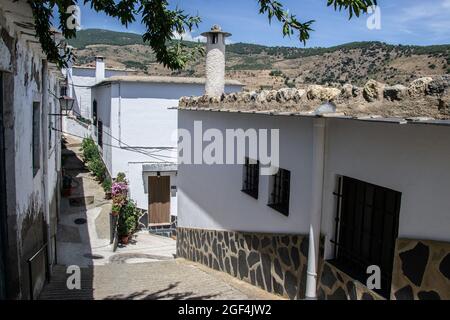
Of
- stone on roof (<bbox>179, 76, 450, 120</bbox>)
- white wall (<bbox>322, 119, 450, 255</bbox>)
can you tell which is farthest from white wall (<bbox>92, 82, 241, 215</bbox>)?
white wall (<bbox>322, 119, 450, 255</bbox>)

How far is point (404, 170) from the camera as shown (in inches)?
169

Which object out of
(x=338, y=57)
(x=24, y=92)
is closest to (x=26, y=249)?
(x=24, y=92)

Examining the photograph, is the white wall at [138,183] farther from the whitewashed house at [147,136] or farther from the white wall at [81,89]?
the white wall at [81,89]

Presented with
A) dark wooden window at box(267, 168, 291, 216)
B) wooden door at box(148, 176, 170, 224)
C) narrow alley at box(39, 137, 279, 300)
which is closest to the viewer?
dark wooden window at box(267, 168, 291, 216)

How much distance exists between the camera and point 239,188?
857 centimetres

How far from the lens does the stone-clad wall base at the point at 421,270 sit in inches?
152

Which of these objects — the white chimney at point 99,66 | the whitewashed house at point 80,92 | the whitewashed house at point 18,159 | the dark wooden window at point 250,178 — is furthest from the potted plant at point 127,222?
the whitewashed house at point 80,92

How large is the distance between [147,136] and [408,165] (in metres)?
15.2

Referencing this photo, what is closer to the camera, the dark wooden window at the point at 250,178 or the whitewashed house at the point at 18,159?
the whitewashed house at the point at 18,159

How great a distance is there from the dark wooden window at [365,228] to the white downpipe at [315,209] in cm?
24

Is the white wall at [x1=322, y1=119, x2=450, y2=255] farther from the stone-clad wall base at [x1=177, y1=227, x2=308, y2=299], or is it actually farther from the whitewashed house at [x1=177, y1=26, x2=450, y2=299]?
the stone-clad wall base at [x1=177, y1=227, x2=308, y2=299]

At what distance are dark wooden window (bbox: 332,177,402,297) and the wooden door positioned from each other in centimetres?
1411

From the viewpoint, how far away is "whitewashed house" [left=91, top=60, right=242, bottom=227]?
59.5 feet
